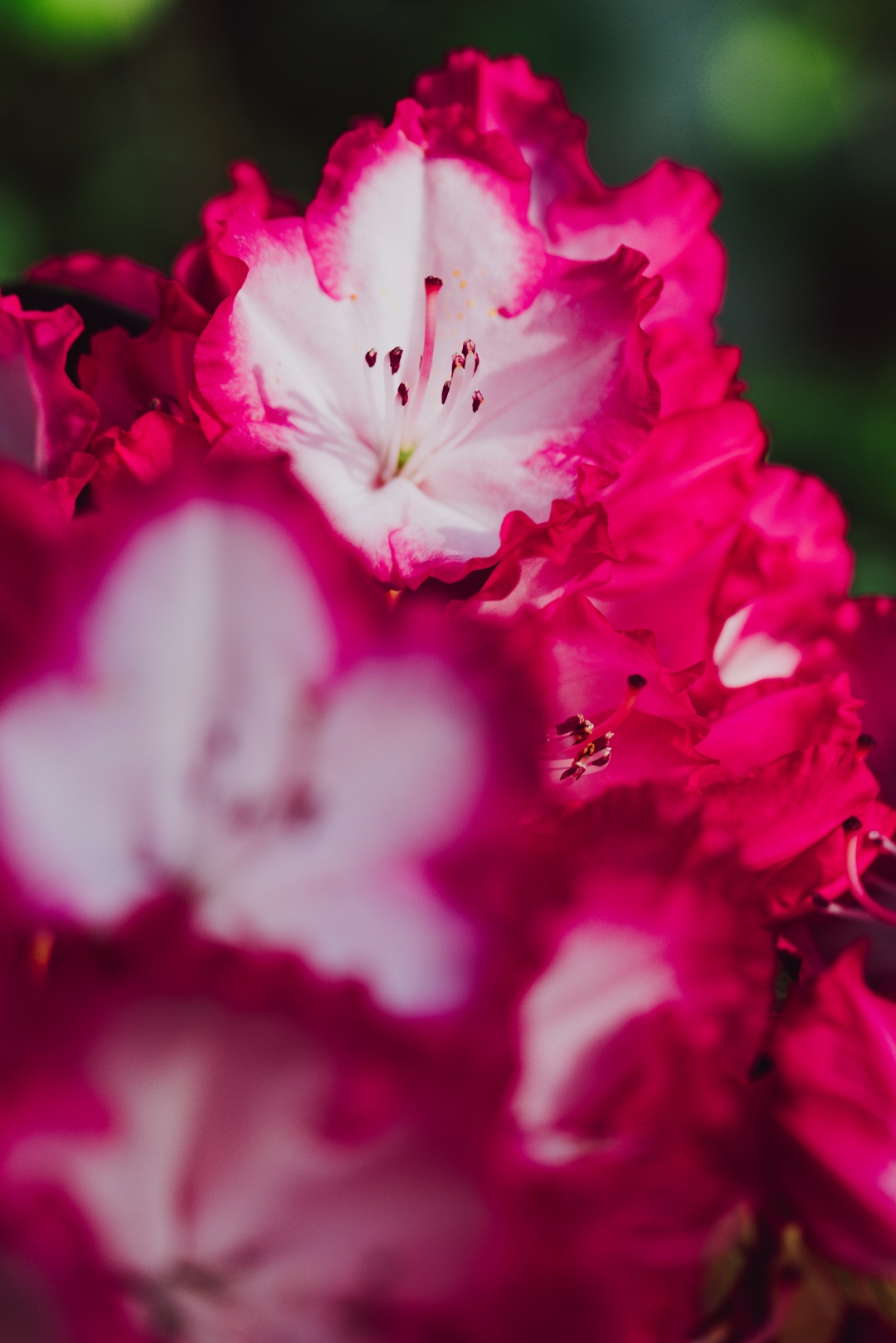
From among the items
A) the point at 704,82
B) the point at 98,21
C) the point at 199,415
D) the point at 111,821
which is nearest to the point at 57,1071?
the point at 111,821

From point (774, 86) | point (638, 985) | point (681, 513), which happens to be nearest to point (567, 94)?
point (774, 86)

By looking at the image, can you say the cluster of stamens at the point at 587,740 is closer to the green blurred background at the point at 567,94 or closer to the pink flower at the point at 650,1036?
the pink flower at the point at 650,1036

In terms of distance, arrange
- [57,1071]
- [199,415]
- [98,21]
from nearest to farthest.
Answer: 1. [57,1071]
2. [199,415]
3. [98,21]

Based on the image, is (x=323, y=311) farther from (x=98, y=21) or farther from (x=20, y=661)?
(x=98, y=21)

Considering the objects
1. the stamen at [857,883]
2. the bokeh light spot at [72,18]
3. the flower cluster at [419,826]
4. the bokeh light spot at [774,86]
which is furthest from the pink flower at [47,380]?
the bokeh light spot at [774,86]

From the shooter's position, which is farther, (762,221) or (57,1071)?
(762,221)

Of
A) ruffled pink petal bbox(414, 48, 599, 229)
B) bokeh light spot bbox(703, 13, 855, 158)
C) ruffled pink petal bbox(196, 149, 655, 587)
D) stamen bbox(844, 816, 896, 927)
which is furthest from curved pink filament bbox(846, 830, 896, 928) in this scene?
bokeh light spot bbox(703, 13, 855, 158)

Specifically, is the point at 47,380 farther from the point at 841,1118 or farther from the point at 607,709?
the point at 841,1118
